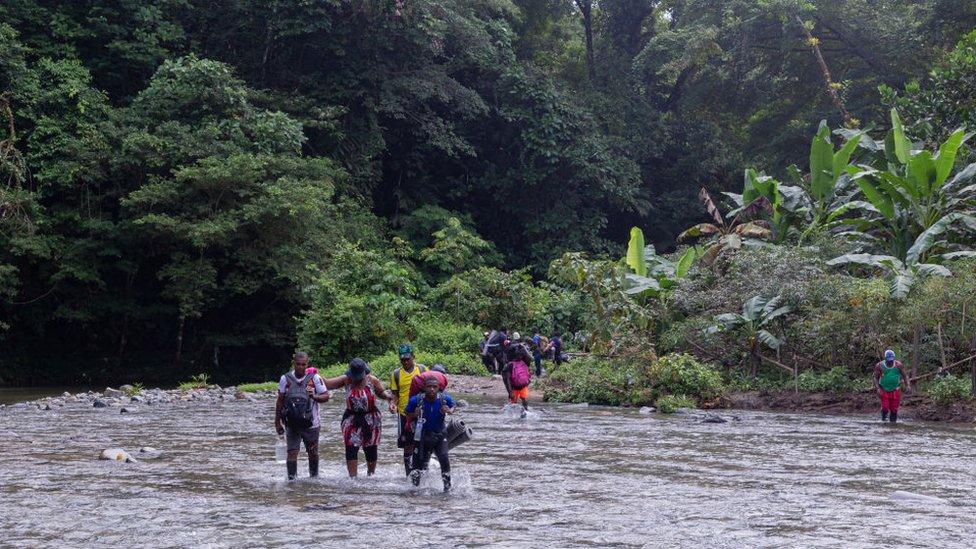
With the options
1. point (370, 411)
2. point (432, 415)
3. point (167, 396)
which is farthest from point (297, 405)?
point (167, 396)

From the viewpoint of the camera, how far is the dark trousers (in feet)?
36.4

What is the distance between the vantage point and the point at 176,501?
1064 centimetres

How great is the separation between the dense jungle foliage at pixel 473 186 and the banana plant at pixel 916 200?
2.6 inches

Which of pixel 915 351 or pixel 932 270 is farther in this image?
pixel 932 270

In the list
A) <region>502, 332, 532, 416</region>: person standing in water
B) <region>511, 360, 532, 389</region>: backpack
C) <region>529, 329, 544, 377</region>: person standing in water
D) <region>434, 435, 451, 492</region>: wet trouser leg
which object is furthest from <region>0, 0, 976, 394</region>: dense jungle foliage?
<region>434, 435, 451, 492</region>: wet trouser leg

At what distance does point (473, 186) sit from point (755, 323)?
21986 mm

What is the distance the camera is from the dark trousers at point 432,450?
11.1m

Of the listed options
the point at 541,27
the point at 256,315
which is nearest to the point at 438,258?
the point at 256,315

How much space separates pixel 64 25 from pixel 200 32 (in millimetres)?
5251

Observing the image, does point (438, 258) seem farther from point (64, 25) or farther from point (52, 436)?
point (52, 436)

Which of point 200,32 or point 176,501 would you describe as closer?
point 176,501

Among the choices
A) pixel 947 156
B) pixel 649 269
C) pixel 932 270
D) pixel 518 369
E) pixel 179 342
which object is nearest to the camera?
pixel 518 369

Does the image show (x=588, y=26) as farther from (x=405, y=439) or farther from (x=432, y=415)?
(x=432, y=415)

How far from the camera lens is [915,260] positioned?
22.0 metres
